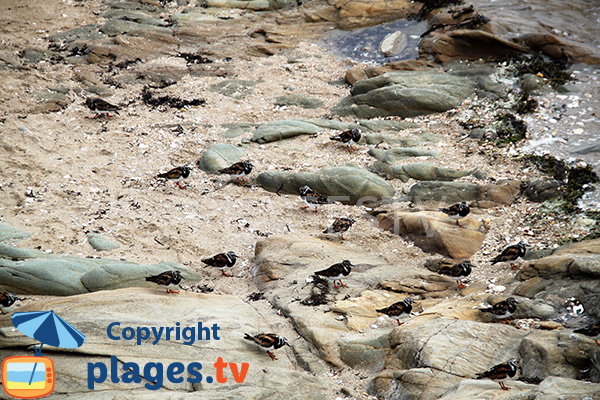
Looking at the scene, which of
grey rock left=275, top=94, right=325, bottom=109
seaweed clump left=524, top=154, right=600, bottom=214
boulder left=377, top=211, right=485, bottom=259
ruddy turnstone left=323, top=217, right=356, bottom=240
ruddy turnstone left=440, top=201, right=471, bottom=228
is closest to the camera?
boulder left=377, top=211, right=485, bottom=259

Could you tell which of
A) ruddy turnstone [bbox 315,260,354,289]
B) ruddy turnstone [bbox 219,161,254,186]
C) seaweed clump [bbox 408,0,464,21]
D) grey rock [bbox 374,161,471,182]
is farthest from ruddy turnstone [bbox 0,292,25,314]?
seaweed clump [bbox 408,0,464,21]

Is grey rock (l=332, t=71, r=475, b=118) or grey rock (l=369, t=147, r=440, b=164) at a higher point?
grey rock (l=332, t=71, r=475, b=118)

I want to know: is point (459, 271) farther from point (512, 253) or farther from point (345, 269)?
point (345, 269)

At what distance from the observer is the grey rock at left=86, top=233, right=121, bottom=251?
458 inches

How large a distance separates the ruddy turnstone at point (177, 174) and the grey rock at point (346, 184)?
132 inches

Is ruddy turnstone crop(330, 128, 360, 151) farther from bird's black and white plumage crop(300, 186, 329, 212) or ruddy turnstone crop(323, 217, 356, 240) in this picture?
ruddy turnstone crop(323, 217, 356, 240)

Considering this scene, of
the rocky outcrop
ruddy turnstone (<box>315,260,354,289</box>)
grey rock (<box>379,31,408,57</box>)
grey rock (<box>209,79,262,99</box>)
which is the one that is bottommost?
the rocky outcrop

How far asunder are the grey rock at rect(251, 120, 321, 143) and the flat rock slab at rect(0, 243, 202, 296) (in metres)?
8.12

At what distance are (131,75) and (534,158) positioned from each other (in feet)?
55.5

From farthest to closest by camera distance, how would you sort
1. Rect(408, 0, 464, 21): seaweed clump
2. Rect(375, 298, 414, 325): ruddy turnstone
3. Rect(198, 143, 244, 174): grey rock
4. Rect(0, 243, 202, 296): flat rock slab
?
Rect(408, 0, 464, 21): seaweed clump, Rect(198, 143, 244, 174): grey rock, Rect(0, 243, 202, 296): flat rock slab, Rect(375, 298, 414, 325): ruddy turnstone

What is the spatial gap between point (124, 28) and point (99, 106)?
8.75 meters

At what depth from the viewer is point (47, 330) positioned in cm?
692

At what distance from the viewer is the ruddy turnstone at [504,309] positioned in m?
8.54

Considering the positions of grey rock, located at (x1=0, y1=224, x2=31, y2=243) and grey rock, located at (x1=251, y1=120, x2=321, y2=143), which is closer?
grey rock, located at (x1=0, y1=224, x2=31, y2=243)
